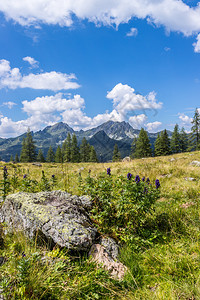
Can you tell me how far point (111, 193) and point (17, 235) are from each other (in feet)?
7.69

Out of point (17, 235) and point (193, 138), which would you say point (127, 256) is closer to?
point (17, 235)

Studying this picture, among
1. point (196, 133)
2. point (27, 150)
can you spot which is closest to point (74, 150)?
point (27, 150)

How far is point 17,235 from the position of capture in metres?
3.40

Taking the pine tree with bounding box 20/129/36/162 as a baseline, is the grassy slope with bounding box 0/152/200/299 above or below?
below

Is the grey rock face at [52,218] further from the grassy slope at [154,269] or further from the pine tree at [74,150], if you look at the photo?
the pine tree at [74,150]

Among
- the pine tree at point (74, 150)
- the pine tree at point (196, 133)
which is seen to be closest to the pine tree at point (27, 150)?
the pine tree at point (74, 150)

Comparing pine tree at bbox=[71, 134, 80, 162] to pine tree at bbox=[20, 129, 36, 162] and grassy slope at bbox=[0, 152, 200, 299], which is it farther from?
grassy slope at bbox=[0, 152, 200, 299]

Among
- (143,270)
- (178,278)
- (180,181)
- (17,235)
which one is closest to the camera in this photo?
(178,278)

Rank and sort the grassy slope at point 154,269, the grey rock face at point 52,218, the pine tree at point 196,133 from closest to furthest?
the grassy slope at point 154,269
the grey rock face at point 52,218
the pine tree at point 196,133

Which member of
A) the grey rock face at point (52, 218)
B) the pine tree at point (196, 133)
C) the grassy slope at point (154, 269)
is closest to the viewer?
the grassy slope at point (154, 269)

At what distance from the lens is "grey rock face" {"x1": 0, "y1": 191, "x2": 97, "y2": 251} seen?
3.02m

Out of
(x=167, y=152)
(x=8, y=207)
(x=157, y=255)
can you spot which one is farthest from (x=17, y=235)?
(x=167, y=152)

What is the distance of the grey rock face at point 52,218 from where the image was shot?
9.89 ft

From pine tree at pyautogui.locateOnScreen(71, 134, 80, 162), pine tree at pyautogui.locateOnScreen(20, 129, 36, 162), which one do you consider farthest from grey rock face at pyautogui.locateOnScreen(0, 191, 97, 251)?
pine tree at pyautogui.locateOnScreen(20, 129, 36, 162)
